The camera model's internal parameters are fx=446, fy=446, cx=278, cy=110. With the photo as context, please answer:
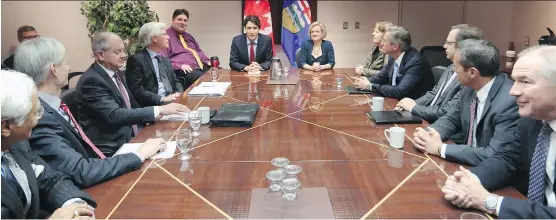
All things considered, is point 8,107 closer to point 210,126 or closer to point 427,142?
point 210,126

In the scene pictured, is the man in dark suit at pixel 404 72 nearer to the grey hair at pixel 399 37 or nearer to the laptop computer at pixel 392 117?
the grey hair at pixel 399 37

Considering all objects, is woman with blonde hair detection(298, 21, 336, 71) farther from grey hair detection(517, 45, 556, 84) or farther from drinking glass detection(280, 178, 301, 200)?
drinking glass detection(280, 178, 301, 200)

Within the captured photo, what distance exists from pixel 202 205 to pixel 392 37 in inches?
96.4

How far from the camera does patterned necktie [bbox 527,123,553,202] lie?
152 cm

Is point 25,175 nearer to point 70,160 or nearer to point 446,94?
point 70,160

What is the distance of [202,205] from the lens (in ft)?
4.66

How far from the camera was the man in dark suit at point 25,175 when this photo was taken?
134 centimetres

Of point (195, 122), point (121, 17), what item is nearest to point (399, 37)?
point (195, 122)

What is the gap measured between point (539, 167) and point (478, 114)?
61 cm

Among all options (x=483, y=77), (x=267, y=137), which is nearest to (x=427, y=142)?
(x=483, y=77)

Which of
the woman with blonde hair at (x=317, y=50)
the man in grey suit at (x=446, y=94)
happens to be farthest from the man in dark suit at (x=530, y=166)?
the woman with blonde hair at (x=317, y=50)

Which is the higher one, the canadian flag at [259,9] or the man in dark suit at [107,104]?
the canadian flag at [259,9]

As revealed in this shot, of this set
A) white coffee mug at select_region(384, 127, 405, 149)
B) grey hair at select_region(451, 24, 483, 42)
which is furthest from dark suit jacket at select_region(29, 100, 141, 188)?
grey hair at select_region(451, 24, 483, 42)

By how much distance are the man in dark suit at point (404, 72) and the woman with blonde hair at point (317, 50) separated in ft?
4.23
